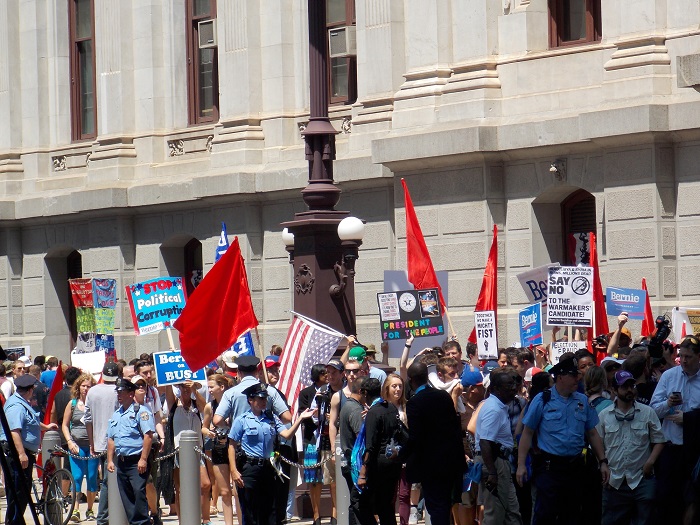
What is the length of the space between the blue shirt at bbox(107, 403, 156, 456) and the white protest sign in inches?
213

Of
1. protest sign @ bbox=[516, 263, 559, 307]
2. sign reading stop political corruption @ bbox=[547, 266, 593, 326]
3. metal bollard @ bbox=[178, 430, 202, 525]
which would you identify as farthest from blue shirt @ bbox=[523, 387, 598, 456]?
protest sign @ bbox=[516, 263, 559, 307]

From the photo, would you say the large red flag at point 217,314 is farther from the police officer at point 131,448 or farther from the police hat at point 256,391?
the police hat at point 256,391

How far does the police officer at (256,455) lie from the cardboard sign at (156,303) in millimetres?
5534

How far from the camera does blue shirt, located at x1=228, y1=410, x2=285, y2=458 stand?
1545 centimetres

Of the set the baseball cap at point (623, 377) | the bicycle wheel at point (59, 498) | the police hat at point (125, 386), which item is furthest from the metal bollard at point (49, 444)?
the baseball cap at point (623, 377)

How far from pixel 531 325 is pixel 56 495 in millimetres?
6062

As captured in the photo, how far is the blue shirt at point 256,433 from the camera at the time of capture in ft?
50.7

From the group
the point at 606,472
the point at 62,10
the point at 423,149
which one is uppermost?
the point at 62,10

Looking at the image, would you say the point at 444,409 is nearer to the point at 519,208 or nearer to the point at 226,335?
the point at 226,335

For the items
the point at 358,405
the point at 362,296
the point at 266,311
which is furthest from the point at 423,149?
the point at 358,405

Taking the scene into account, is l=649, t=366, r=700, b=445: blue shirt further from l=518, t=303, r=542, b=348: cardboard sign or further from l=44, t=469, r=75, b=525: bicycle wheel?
l=44, t=469, r=75, b=525: bicycle wheel

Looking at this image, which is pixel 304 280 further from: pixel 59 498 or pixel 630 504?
pixel 630 504

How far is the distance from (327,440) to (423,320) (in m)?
2.92

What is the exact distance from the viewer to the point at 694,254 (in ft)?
77.8
